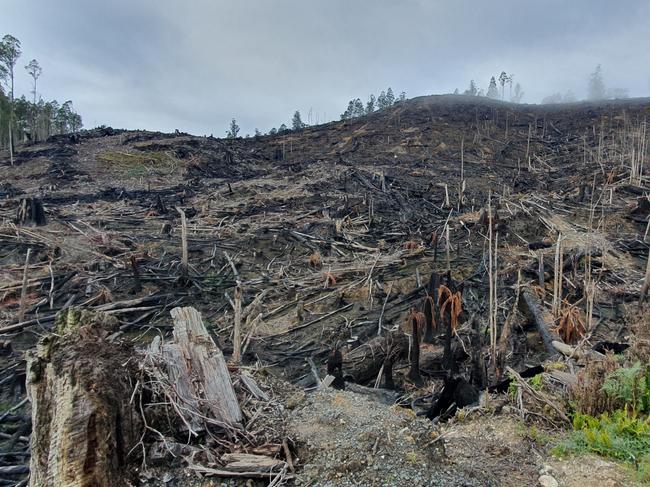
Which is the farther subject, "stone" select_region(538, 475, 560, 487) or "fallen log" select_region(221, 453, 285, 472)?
"stone" select_region(538, 475, 560, 487)

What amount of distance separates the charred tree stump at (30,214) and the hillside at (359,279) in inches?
11.3

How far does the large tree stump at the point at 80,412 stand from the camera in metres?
2.15

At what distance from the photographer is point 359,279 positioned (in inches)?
334

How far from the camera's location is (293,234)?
1141 centimetres

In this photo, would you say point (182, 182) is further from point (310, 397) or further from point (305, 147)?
point (310, 397)

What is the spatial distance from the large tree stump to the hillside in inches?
4.8

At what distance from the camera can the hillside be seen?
2707 millimetres

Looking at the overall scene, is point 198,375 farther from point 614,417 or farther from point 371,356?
point 371,356

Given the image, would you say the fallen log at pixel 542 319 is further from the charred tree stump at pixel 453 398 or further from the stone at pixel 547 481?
the stone at pixel 547 481

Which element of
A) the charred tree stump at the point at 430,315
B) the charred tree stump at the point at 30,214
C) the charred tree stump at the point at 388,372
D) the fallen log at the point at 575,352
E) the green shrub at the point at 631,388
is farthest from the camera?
the charred tree stump at the point at 30,214

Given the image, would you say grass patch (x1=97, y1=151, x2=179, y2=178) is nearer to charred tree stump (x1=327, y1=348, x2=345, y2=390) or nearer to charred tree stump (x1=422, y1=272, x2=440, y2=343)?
charred tree stump (x1=422, y1=272, x2=440, y2=343)

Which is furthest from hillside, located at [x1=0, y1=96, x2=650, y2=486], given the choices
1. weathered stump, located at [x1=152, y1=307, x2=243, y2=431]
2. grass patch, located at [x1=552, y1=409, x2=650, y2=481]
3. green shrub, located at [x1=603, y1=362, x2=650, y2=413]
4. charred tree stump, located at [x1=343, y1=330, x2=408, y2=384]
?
green shrub, located at [x1=603, y1=362, x2=650, y2=413]

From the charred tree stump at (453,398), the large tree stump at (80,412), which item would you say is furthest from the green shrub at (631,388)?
the large tree stump at (80,412)

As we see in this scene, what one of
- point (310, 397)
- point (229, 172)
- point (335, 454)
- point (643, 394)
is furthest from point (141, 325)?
point (229, 172)
